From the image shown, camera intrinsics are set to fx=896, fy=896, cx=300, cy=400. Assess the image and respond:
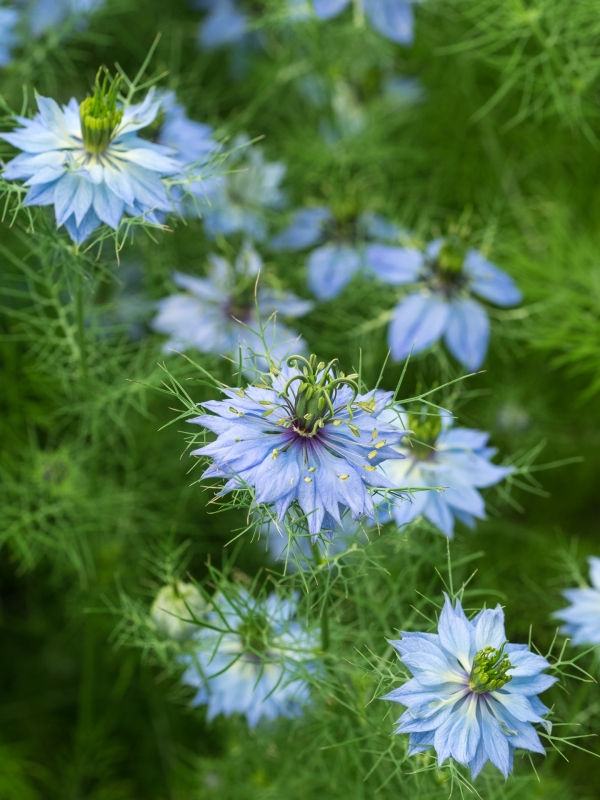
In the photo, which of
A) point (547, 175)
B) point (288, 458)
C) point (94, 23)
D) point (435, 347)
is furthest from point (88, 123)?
point (547, 175)

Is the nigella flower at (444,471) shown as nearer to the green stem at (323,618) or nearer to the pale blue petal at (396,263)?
the green stem at (323,618)

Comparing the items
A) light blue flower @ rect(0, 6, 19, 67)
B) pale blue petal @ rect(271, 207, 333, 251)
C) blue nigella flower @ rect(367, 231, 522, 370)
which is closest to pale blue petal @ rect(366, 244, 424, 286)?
blue nigella flower @ rect(367, 231, 522, 370)

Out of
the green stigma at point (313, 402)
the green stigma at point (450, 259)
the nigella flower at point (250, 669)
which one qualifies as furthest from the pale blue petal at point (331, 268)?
the green stigma at point (313, 402)

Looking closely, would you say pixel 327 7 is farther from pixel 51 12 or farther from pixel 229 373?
pixel 229 373

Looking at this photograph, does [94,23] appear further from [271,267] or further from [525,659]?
[525,659]

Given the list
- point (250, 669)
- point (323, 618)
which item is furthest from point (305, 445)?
point (250, 669)
